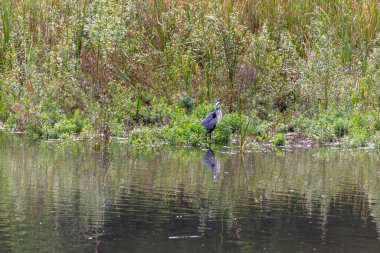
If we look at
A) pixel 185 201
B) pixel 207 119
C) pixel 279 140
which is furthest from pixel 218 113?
pixel 185 201

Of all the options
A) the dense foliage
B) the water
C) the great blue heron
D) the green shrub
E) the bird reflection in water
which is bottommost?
the water

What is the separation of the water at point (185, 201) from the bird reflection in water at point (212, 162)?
0.6 inches

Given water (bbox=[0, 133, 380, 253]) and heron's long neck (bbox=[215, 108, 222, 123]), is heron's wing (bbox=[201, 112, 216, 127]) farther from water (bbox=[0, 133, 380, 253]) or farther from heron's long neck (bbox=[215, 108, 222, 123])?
water (bbox=[0, 133, 380, 253])

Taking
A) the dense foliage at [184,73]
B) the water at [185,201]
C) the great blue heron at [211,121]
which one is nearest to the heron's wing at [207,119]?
the great blue heron at [211,121]

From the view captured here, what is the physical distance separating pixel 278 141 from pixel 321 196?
4.88m

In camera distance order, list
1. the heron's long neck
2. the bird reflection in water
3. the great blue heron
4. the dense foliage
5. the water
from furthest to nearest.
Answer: the dense foliage, the heron's long neck, the great blue heron, the bird reflection in water, the water

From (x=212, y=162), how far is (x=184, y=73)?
5128 mm

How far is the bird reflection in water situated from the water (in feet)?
0.05

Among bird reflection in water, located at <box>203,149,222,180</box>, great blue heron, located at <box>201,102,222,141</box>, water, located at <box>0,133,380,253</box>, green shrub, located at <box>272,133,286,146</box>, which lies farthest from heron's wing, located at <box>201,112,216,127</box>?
water, located at <box>0,133,380,253</box>

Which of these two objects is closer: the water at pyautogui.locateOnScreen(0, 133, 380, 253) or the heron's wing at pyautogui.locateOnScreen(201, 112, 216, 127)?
the water at pyautogui.locateOnScreen(0, 133, 380, 253)

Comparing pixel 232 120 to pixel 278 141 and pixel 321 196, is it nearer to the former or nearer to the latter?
pixel 278 141

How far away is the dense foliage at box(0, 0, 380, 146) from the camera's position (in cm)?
1520

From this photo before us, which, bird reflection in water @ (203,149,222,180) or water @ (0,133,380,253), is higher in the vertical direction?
bird reflection in water @ (203,149,222,180)

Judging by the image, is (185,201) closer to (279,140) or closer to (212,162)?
(212,162)
